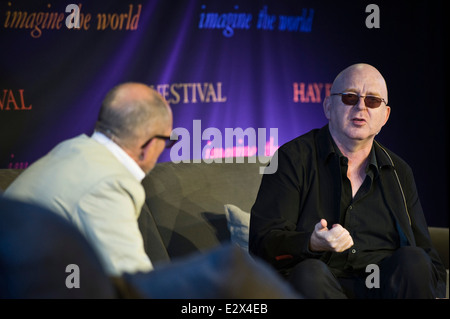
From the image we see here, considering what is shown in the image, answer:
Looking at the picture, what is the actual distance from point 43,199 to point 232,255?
2.63 feet

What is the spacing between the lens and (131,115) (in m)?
1.89

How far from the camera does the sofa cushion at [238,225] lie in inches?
116

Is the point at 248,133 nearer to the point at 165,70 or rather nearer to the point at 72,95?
the point at 165,70

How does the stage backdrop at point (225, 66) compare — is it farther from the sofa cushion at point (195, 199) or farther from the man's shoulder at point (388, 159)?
the man's shoulder at point (388, 159)

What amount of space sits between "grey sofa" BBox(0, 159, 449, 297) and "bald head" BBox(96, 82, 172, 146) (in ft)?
3.30

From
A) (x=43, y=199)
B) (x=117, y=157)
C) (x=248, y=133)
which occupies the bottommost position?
(x=43, y=199)

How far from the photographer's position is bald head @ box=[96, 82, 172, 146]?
6.20ft

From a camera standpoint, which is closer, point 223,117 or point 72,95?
point 72,95

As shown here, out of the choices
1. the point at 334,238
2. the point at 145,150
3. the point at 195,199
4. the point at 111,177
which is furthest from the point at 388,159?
the point at 111,177

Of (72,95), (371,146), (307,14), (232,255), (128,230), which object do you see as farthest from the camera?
(307,14)

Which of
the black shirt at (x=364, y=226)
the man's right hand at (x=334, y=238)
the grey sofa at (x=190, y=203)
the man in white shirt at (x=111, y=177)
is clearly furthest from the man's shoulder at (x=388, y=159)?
the man in white shirt at (x=111, y=177)

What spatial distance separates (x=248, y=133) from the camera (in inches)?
177

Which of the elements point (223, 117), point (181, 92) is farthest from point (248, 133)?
point (181, 92)

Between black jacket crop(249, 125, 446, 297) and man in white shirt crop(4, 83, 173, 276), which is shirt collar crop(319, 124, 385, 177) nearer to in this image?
black jacket crop(249, 125, 446, 297)
